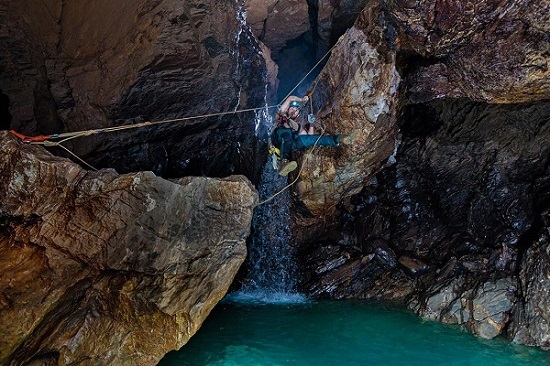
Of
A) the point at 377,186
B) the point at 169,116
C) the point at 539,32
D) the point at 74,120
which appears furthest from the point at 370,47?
the point at 74,120

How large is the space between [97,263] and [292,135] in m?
4.99

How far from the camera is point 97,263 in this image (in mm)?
5180

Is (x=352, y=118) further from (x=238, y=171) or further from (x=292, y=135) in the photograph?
(x=238, y=171)

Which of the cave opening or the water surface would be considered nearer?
the water surface

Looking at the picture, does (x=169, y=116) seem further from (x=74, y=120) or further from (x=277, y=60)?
(x=277, y=60)

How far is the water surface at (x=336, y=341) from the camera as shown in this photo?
6453 mm

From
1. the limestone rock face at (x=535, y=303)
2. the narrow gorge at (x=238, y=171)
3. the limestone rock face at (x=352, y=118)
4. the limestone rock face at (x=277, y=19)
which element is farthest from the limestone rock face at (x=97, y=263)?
the limestone rock face at (x=277, y=19)

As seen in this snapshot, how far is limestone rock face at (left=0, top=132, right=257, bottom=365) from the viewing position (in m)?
4.76

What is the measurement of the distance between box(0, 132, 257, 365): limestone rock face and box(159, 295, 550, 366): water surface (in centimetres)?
151

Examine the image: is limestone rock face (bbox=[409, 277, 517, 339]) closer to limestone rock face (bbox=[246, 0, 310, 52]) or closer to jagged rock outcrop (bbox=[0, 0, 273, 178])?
jagged rock outcrop (bbox=[0, 0, 273, 178])

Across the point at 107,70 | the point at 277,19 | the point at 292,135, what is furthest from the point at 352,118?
the point at 277,19

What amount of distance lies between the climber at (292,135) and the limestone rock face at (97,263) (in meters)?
3.43

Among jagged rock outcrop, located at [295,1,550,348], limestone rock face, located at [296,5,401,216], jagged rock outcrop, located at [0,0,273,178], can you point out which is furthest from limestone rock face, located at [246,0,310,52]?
jagged rock outcrop, located at [295,1,550,348]

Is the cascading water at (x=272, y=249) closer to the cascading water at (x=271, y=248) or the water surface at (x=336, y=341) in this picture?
the cascading water at (x=271, y=248)
